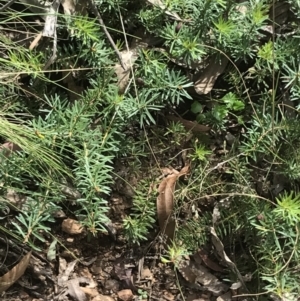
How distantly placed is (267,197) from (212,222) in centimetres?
22

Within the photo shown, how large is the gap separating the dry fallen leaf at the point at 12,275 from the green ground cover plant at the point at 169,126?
3.6 inches

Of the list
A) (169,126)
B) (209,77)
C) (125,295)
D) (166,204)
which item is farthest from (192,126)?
(125,295)

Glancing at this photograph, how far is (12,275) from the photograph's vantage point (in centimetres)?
182

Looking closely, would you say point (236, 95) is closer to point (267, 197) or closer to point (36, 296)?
point (267, 197)

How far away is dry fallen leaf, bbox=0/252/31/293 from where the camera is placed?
1.82 meters

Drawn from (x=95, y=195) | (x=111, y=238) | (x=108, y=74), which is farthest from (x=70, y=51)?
(x=111, y=238)

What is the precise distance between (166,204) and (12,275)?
1.84 ft

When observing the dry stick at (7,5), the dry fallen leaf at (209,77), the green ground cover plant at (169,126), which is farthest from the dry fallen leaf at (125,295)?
the dry stick at (7,5)

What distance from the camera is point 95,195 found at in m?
1.77

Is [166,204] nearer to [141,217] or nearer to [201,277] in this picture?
[141,217]

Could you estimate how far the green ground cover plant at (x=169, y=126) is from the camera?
5.79 ft

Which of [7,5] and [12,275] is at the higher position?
[7,5]

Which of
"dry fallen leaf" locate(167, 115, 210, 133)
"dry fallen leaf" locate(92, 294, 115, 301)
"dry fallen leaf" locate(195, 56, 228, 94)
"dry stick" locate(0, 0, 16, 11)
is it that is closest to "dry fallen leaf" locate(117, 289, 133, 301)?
"dry fallen leaf" locate(92, 294, 115, 301)

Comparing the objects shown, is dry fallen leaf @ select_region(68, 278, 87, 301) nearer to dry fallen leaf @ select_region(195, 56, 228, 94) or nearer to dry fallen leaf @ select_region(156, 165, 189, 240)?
dry fallen leaf @ select_region(156, 165, 189, 240)
